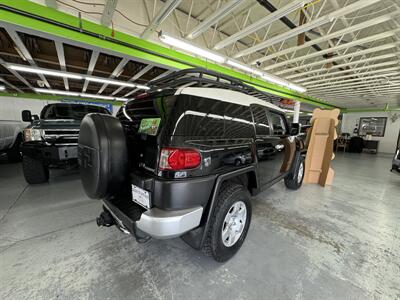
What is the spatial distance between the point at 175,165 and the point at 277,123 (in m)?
2.12

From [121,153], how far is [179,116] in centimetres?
55

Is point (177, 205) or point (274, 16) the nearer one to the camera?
point (177, 205)

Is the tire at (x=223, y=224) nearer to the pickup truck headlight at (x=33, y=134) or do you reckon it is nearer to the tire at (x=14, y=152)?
the pickup truck headlight at (x=33, y=134)

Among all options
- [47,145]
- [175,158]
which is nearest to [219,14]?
[175,158]

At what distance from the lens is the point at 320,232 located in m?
2.20

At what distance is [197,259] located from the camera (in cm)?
170

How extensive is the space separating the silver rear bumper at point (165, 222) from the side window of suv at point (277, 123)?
6.18 feet

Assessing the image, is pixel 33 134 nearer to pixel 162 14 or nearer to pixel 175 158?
pixel 162 14

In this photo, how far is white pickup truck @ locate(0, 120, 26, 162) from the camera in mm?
4887

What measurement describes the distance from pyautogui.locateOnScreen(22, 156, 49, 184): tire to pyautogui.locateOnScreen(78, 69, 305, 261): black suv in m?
2.87

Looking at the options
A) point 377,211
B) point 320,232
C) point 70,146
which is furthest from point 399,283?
point 70,146

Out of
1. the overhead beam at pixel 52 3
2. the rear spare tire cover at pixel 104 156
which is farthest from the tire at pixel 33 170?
the rear spare tire cover at pixel 104 156

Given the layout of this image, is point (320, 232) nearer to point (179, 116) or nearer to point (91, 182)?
point (179, 116)

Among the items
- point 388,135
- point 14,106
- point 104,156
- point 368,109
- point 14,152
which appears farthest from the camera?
point 368,109
